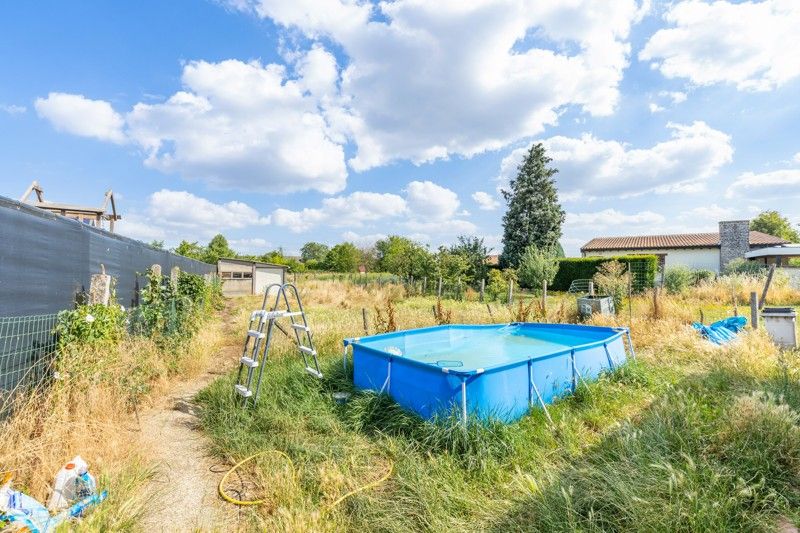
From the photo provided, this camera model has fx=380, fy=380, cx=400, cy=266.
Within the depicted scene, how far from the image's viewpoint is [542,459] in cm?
353

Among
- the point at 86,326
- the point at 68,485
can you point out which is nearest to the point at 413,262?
the point at 86,326

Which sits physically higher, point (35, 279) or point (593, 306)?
point (35, 279)

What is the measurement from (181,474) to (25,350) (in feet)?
6.34

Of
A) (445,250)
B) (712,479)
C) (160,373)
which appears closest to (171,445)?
(160,373)

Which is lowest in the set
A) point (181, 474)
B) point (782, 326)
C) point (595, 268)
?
point (181, 474)

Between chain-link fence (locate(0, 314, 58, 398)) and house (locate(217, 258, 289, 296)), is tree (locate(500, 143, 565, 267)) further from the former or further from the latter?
chain-link fence (locate(0, 314, 58, 398))

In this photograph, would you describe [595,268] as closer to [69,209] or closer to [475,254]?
[475,254]

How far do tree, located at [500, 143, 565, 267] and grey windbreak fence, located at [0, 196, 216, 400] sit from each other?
23849mm

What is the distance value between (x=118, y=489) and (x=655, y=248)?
116ft

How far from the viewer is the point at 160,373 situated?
553 centimetres

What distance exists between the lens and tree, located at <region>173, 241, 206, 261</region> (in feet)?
82.1

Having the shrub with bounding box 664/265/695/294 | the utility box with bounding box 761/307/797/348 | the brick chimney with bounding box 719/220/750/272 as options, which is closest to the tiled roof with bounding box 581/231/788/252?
the brick chimney with bounding box 719/220/750/272

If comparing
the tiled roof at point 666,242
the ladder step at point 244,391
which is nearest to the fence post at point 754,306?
the ladder step at point 244,391

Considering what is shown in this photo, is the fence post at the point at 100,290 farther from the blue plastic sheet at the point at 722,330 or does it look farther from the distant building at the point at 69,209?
the blue plastic sheet at the point at 722,330
